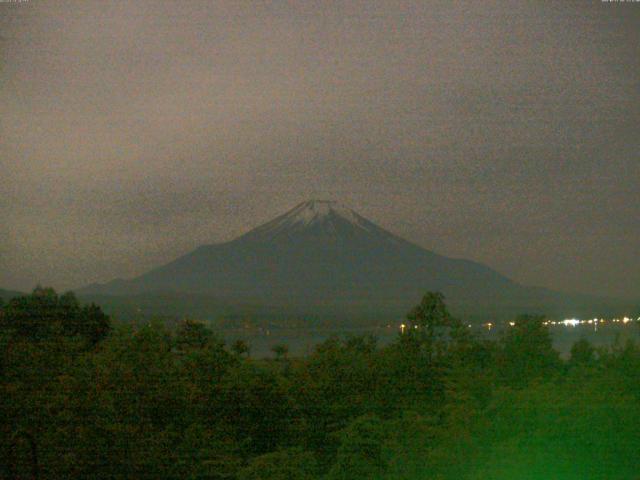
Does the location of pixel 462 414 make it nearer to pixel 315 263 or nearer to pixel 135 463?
pixel 135 463

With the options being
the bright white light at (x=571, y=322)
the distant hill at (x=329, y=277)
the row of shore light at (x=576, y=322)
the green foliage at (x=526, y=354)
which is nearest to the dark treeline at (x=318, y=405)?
the green foliage at (x=526, y=354)

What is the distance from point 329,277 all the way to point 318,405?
3.64 metres

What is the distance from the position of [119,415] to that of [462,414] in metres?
1.59

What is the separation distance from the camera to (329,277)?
269 inches

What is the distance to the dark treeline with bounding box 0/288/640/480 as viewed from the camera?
210 cm

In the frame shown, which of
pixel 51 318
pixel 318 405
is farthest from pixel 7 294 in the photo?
pixel 318 405

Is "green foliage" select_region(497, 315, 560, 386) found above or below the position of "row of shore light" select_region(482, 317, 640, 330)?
below

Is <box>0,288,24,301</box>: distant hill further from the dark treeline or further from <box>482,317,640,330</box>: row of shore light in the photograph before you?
<box>482,317,640,330</box>: row of shore light

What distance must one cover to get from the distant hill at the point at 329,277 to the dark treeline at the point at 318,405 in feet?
2.61

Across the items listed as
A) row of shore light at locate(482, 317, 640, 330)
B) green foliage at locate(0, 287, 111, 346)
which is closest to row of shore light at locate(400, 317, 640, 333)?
row of shore light at locate(482, 317, 640, 330)

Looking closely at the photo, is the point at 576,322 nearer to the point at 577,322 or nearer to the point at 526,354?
the point at 577,322

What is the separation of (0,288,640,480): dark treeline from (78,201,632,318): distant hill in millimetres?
796

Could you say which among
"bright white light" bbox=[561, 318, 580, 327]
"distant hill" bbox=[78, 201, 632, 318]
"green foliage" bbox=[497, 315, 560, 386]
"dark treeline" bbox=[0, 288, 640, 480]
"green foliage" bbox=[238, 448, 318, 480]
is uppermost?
"distant hill" bbox=[78, 201, 632, 318]

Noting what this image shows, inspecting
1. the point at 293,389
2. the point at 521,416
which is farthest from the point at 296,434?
the point at 521,416
